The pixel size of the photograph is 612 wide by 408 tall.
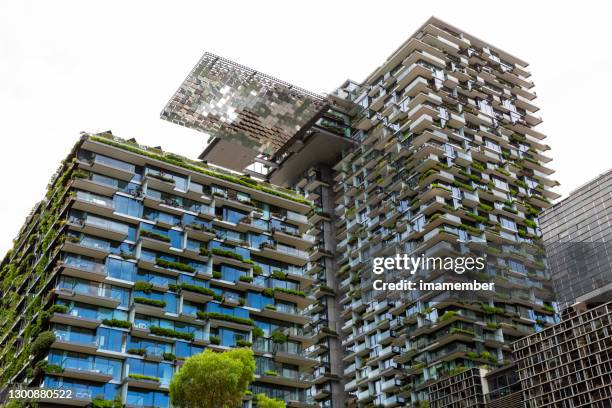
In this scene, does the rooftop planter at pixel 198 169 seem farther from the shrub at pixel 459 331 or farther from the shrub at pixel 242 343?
the shrub at pixel 459 331

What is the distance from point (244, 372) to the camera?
43375 millimetres

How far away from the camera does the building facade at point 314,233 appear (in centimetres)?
6656

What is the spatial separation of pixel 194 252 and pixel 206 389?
100ft

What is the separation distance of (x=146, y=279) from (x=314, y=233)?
132 ft

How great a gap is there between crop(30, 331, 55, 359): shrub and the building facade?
0.81m

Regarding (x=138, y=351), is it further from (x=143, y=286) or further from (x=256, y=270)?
(x=256, y=270)

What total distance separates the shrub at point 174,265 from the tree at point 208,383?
89.4 ft

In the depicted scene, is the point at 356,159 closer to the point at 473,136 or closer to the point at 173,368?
the point at 473,136

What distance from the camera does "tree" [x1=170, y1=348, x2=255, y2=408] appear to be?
41906 mm

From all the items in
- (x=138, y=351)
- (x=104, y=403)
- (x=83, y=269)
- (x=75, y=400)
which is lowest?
(x=104, y=403)

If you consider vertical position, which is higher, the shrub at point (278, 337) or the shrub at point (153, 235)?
the shrub at point (153, 235)

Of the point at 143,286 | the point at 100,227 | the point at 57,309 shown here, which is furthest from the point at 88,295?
the point at 100,227

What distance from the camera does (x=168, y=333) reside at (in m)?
65.6

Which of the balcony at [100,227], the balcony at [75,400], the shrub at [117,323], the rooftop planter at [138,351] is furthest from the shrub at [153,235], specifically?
the balcony at [75,400]
